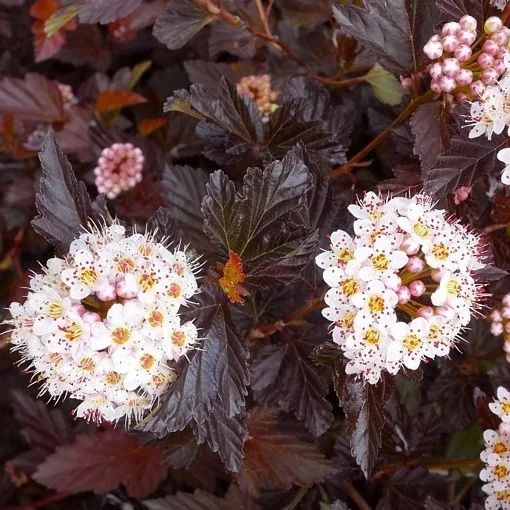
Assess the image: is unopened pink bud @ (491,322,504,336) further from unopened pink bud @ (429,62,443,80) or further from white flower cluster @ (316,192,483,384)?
unopened pink bud @ (429,62,443,80)

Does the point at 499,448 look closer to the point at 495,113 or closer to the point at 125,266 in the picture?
the point at 495,113

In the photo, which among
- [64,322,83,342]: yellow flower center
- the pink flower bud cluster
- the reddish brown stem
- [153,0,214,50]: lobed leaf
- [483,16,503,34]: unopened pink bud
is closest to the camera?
[64,322,83,342]: yellow flower center

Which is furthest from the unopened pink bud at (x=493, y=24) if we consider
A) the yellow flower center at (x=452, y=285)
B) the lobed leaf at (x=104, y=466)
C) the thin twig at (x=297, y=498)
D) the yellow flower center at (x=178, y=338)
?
the lobed leaf at (x=104, y=466)

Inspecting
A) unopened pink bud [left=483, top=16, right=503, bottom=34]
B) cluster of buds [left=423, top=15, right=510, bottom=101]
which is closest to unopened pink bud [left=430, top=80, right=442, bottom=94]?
cluster of buds [left=423, top=15, right=510, bottom=101]

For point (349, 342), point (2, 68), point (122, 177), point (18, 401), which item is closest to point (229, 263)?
point (349, 342)

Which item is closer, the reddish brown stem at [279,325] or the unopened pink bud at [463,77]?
the unopened pink bud at [463,77]

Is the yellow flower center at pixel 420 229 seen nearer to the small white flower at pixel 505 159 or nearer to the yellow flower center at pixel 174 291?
the small white flower at pixel 505 159
